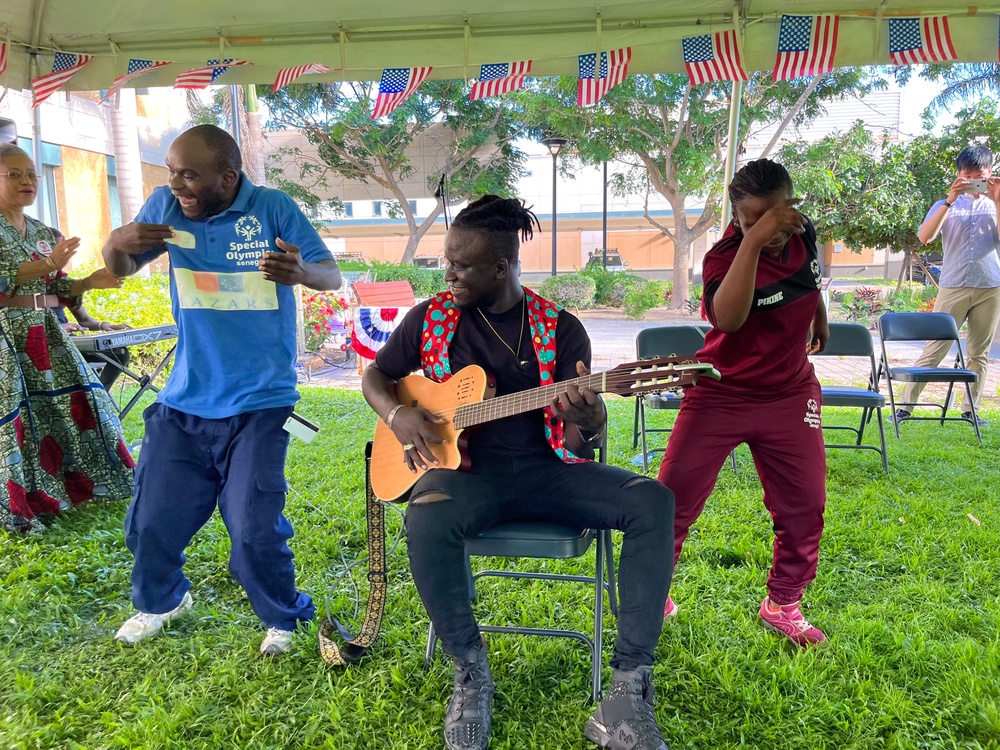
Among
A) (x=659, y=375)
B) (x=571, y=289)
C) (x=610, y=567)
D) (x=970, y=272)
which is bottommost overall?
(x=610, y=567)

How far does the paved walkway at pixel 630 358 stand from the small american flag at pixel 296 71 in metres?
4.60

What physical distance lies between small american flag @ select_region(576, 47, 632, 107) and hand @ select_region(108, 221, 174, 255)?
262 cm

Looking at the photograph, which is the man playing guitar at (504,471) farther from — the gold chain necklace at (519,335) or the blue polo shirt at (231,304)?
the blue polo shirt at (231,304)

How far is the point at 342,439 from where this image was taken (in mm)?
5988

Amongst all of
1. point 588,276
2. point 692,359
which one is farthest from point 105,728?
point 588,276

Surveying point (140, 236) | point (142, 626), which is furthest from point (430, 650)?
point (140, 236)

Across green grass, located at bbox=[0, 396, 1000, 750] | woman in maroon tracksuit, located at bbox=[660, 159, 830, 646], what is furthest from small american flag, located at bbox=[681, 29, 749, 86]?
green grass, located at bbox=[0, 396, 1000, 750]

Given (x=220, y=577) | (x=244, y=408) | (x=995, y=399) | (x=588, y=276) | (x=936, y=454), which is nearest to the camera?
(x=244, y=408)

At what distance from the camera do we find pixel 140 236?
8.36 feet

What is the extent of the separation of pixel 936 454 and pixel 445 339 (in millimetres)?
4677

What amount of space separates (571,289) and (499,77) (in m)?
10.9

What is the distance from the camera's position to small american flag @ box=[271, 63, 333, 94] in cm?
435

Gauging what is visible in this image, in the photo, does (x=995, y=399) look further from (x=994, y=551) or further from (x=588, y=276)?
(x=588, y=276)

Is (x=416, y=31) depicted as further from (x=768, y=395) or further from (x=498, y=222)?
(x=768, y=395)
